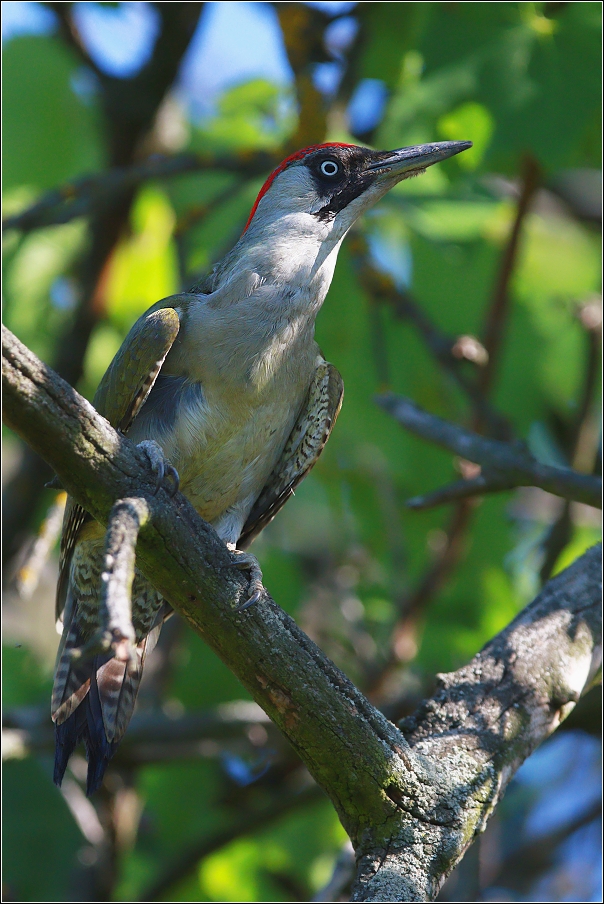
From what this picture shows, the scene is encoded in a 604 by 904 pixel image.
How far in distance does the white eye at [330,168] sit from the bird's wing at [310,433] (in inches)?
35.2

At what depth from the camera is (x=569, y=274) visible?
6.70m

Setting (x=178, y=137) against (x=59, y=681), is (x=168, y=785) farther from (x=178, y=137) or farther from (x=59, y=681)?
(x=178, y=137)

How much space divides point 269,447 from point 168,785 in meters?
2.70

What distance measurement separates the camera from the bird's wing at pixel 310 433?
4.64 m

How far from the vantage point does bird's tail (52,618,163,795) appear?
12.9ft

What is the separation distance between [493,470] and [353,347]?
1798 mm

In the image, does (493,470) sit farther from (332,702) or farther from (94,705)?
(94,705)

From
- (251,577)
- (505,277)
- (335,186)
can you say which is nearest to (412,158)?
(335,186)

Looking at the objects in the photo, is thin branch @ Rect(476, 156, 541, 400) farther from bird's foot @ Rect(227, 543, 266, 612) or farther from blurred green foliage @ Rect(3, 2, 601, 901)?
bird's foot @ Rect(227, 543, 266, 612)

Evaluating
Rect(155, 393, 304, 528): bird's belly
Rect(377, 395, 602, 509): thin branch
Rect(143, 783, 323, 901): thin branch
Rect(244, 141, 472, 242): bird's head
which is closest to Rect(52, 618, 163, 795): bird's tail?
Rect(155, 393, 304, 528): bird's belly

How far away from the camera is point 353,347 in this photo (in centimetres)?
563

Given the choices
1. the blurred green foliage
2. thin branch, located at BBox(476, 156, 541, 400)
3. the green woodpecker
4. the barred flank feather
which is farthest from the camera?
the blurred green foliage

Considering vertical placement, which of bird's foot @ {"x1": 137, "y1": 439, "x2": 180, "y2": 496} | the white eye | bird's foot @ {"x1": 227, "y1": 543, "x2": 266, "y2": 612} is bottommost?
bird's foot @ {"x1": 227, "y1": 543, "x2": 266, "y2": 612}

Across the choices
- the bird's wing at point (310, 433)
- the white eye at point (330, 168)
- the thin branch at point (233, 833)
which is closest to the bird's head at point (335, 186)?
the white eye at point (330, 168)
